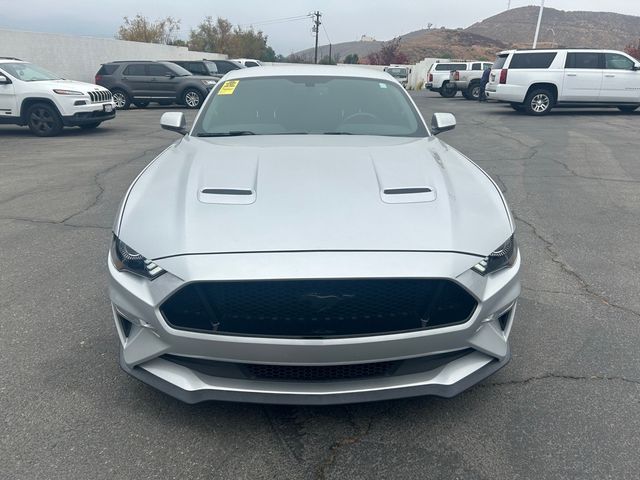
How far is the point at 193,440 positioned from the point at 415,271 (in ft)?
4.15

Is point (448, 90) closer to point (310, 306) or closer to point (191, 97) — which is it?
point (191, 97)

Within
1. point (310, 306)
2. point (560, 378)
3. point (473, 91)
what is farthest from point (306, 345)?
point (473, 91)

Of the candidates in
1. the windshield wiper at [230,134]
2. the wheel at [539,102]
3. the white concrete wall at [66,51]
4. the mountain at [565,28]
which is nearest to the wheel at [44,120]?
the white concrete wall at [66,51]

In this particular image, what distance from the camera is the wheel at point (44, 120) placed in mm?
11836

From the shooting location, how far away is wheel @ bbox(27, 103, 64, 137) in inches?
466

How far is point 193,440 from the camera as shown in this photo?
2.31m

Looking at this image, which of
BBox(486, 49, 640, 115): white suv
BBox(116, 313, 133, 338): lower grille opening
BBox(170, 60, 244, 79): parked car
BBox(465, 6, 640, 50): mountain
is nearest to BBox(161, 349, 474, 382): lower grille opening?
BBox(116, 313, 133, 338): lower grille opening

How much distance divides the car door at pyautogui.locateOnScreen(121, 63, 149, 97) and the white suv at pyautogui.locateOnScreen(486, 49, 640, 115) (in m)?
12.4

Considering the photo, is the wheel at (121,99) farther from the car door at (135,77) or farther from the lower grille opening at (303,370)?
the lower grille opening at (303,370)

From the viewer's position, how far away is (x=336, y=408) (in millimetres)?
2518

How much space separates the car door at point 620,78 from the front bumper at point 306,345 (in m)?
16.7

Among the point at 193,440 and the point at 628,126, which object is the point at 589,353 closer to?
the point at 193,440

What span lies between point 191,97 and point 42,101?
23.9ft

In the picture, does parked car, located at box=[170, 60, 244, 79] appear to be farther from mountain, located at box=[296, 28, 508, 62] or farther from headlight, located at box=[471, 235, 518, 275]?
mountain, located at box=[296, 28, 508, 62]
